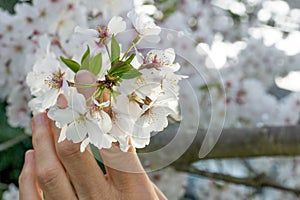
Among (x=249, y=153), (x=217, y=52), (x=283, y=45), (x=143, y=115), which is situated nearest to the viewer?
(x=143, y=115)

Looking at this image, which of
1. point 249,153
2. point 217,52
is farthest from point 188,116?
point 217,52

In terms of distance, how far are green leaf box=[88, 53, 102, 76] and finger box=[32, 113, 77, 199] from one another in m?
0.12

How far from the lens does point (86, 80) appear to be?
0.67 m

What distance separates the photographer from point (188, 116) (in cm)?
86

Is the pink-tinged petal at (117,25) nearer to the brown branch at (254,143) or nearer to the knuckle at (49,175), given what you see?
the knuckle at (49,175)

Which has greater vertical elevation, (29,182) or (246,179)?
(29,182)

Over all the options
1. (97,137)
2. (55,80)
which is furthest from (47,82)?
(97,137)

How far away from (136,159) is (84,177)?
0.07m

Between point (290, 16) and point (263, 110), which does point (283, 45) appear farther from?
point (263, 110)

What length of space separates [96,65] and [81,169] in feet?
0.43

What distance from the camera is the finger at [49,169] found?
0.75m

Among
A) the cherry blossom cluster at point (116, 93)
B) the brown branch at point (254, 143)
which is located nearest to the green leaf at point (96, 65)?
the cherry blossom cluster at point (116, 93)

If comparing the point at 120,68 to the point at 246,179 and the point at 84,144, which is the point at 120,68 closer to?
the point at 84,144

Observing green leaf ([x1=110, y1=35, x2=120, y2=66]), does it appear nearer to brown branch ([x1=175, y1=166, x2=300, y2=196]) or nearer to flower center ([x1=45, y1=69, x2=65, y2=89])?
flower center ([x1=45, y1=69, x2=65, y2=89])
